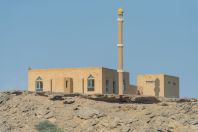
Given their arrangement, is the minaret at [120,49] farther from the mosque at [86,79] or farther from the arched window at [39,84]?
the arched window at [39,84]

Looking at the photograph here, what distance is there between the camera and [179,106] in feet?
90.7

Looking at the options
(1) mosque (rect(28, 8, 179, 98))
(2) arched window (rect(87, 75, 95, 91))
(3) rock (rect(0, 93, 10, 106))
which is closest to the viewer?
(3) rock (rect(0, 93, 10, 106))

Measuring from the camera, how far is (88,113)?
25188mm

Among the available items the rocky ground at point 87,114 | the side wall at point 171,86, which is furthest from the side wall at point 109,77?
the rocky ground at point 87,114

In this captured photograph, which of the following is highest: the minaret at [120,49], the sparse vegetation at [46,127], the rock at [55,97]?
the minaret at [120,49]

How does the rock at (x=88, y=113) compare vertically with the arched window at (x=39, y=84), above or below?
below

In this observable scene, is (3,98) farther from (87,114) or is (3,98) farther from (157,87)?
(157,87)

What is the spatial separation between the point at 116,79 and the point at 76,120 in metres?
21.6

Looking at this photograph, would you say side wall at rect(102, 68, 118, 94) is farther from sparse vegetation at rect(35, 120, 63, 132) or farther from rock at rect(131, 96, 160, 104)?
sparse vegetation at rect(35, 120, 63, 132)

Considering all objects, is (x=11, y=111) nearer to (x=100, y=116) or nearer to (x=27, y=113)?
(x=27, y=113)

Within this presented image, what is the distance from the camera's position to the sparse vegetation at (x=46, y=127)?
23472 mm

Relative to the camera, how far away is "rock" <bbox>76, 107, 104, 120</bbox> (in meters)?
25.0

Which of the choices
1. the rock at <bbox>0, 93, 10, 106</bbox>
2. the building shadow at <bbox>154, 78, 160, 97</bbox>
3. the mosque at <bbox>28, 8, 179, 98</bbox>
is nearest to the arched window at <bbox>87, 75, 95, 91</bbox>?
the mosque at <bbox>28, 8, 179, 98</bbox>

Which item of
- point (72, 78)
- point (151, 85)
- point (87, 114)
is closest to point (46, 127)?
Result: point (87, 114)
